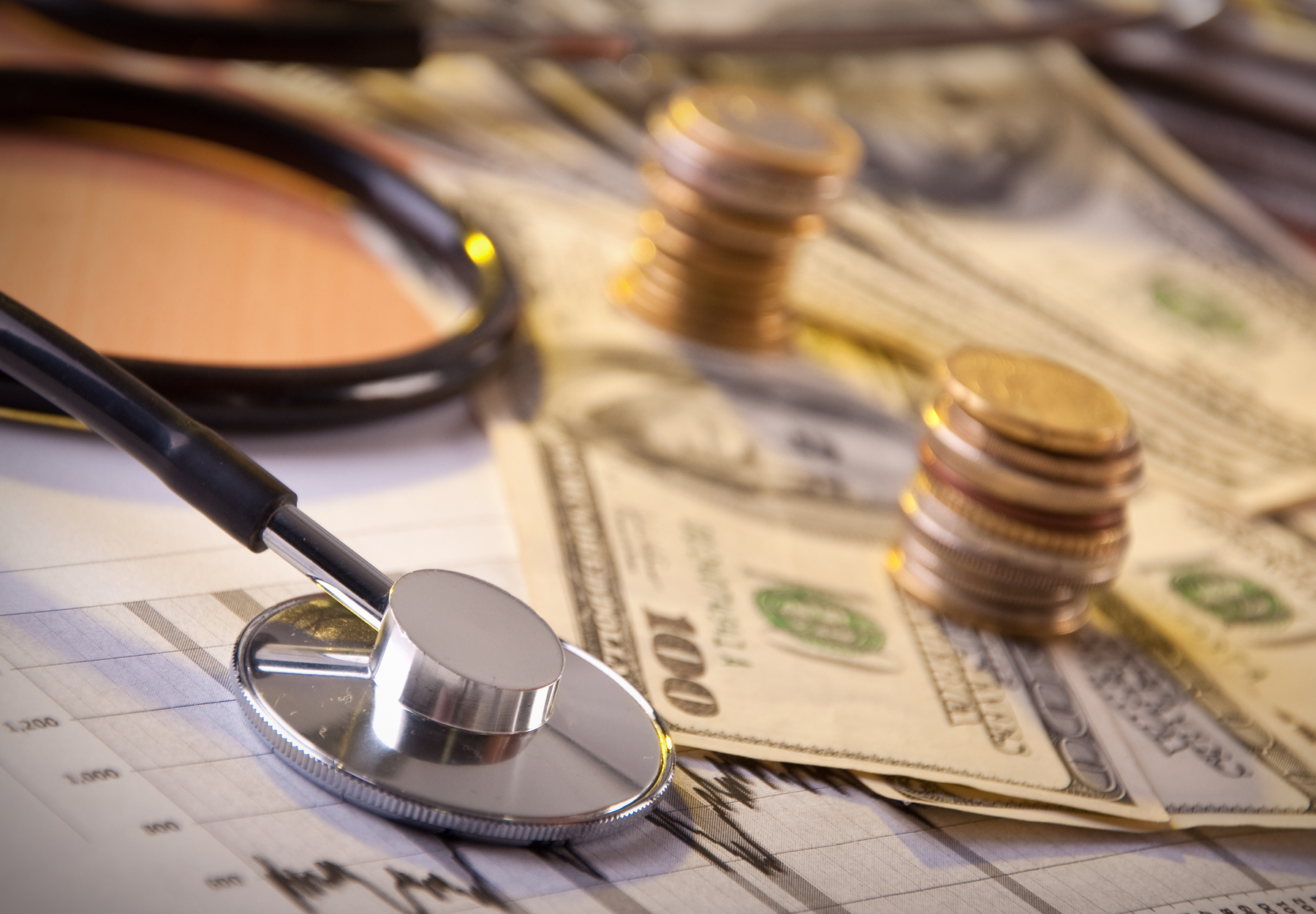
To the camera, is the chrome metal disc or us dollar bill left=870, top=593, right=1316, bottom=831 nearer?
the chrome metal disc

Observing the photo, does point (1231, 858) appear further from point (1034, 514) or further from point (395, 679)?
point (395, 679)

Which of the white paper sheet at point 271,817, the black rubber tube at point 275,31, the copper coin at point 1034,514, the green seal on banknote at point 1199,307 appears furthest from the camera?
the green seal on banknote at point 1199,307

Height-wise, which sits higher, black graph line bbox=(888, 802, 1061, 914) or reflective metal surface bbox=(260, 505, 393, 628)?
reflective metal surface bbox=(260, 505, 393, 628)

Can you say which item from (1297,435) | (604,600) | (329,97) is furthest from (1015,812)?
(329,97)

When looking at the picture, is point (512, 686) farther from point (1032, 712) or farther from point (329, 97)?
point (329, 97)

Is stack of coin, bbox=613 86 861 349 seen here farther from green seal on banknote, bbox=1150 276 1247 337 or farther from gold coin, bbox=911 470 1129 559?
green seal on banknote, bbox=1150 276 1247 337

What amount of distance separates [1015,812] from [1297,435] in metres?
0.59

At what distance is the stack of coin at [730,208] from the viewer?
0.84m

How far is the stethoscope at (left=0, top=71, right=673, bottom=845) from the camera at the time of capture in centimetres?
43

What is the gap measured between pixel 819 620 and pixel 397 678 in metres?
0.26

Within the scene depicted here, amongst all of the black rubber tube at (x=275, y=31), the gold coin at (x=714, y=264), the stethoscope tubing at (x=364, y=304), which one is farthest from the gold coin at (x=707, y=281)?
the black rubber tube at (x=275, y=31)

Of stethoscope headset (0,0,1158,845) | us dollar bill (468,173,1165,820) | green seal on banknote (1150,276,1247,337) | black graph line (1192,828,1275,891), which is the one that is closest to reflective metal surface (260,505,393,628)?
stethoscope headset (0,0,1158,845)

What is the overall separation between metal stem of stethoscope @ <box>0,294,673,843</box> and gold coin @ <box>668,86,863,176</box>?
17.5 inches

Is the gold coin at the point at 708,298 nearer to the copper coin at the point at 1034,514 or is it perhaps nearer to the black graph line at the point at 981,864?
the copper coin at the point at 1034,514
